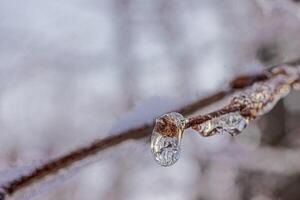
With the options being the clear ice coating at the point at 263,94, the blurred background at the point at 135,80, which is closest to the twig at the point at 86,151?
the clear ice coating at the point at 263,94

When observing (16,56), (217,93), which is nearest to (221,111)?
(217,93)

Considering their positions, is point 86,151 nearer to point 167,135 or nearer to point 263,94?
point 167,135

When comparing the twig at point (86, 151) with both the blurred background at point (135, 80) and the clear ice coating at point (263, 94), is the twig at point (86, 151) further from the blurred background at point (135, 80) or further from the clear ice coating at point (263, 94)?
the blurred background at point (135, 80)

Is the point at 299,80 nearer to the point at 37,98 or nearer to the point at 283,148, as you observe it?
the point at 37,98

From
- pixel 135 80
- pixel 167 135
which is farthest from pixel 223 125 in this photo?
pixel 135 80

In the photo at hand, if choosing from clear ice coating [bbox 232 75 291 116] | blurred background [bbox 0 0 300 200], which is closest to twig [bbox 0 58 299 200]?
clear ice coating [bbox 232 75 291 116]
